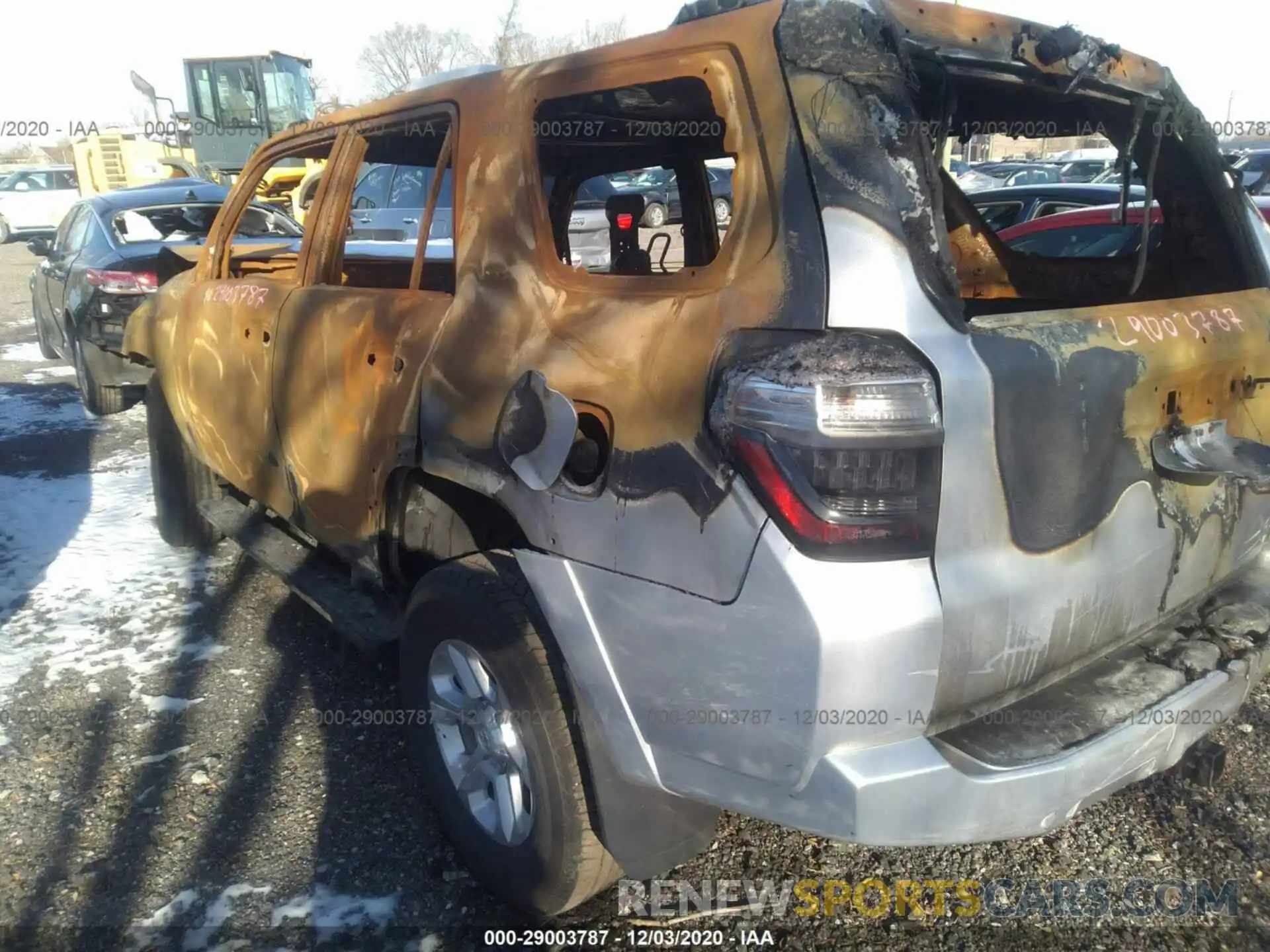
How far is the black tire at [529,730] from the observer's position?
→ 2146 mm

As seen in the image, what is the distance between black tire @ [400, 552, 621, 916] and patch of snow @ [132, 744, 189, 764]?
123 centimetres

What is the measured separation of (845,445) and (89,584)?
13.4ft

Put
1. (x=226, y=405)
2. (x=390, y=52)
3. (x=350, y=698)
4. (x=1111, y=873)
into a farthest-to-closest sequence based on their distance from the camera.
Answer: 1. (x=390, y=52)
2. (x=226, y=405)
3. (x=350, y=698)
4. (x=1111, y=873)

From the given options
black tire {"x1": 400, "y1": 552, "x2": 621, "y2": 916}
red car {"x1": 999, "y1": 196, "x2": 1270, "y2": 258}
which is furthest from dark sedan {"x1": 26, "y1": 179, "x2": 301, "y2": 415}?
red car {"x1": 999, "y1": 196, "x2": 1270, "y2": 258}

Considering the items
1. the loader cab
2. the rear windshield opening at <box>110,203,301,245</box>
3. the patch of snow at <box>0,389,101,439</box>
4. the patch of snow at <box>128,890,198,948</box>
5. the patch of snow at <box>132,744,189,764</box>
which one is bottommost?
the patch of snow at <box>128,890,198,948</box>

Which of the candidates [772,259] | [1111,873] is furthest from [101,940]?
[1111,873]

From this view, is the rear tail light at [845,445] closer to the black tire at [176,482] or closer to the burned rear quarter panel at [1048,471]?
the burned rear quarter panel at [1048,471]

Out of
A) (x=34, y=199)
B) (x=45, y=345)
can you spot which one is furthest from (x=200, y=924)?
(x=34, y=199)

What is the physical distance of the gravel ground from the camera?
2.37 metres

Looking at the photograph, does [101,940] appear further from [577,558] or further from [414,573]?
[577,558]

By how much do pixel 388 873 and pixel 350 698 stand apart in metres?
1.00

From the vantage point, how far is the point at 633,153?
3359 millimetres

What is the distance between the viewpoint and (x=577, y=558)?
6.56 feet

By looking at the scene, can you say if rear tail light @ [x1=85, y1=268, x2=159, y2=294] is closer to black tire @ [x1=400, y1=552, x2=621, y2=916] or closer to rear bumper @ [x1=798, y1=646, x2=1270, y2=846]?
black tire @ [x1=400, y1=552, x2=621, y2=916]
